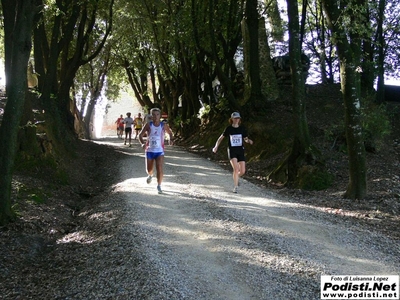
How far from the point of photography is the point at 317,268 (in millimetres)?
5777

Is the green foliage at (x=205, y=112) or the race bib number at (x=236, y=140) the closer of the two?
the race bib number at (x=236, y=140)

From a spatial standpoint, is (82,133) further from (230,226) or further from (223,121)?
(230,226)

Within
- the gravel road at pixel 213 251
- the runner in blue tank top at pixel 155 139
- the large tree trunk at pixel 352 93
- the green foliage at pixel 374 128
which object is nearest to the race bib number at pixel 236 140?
the gravel road at pixel 213 251

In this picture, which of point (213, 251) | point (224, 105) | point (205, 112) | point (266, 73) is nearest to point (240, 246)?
point (213, 251)

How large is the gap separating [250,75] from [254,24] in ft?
7.07

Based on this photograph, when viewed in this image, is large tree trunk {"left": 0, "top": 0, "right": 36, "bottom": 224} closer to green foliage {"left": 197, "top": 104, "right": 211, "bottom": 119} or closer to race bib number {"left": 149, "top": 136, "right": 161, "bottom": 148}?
race bib number {"left": 149, "top": 136, "right": 161, "bottom": 148}

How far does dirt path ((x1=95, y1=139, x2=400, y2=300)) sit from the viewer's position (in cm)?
529

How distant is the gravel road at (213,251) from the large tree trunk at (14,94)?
1407mm

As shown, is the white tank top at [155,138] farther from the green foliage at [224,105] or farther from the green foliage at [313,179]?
the green foliage at [224,105]

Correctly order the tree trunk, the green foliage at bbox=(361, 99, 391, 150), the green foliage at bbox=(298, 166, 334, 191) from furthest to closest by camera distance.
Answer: the tree trunk → the green foliage at bbox=(361, 99, 391, 150) → the green foliage at bbox=(298, 166, 334, 191)

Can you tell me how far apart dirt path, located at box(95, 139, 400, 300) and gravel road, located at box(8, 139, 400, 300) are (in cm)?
1

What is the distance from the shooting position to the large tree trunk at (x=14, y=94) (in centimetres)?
763

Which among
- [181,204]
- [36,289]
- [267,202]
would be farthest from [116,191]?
[36,289]

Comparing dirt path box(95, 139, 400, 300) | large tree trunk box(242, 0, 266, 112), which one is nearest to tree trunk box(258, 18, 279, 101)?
large tree trunk box(242, 0, 266, 112)
